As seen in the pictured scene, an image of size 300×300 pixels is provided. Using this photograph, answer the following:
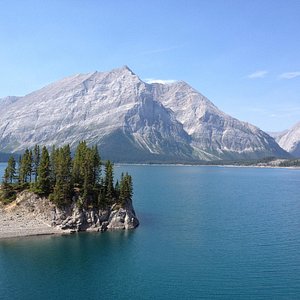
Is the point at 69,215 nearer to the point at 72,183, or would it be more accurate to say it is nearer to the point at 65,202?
the point at 65,202

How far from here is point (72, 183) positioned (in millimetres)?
135125

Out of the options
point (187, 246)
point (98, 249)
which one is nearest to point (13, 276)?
point (98, 249)

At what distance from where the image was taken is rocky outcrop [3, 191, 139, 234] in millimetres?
124625

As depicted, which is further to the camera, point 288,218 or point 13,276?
point 288,218

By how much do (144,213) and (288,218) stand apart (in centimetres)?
5915

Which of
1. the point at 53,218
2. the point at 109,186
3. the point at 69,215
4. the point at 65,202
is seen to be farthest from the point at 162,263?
the point at 109,186

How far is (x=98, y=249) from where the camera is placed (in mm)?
108500

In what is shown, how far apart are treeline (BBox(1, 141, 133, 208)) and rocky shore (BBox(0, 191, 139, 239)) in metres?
2.36

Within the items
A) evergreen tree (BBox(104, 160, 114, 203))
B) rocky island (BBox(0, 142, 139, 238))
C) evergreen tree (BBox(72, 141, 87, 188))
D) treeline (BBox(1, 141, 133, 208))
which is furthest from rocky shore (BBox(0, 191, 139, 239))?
evergreen tree (BBox(72, 141, 87, 188))

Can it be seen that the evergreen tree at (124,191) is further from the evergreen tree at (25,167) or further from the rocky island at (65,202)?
the evergreen tree at (25,167)

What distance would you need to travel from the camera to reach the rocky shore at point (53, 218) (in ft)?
396

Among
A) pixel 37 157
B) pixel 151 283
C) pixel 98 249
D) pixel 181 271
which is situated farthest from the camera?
pixel 37 157

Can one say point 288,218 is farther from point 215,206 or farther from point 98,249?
point 98,249

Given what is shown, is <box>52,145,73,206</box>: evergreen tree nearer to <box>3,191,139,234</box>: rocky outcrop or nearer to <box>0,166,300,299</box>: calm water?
<box>3,191,139,234</box>: rocky outcrop
